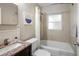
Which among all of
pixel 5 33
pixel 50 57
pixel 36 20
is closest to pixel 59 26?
pixel 36 20

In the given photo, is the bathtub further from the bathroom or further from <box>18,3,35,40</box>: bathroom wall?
<box>18,3,35,40</box>: bathroom wall

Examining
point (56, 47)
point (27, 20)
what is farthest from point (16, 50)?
point (56, 47)

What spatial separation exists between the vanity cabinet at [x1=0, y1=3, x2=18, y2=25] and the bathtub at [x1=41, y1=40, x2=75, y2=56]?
648 mm

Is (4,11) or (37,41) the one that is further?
(37,41)

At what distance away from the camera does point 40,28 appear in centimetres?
170

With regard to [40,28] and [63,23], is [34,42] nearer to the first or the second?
[40,28]

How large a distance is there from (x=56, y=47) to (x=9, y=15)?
3.31ft

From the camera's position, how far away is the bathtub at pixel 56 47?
167 cm

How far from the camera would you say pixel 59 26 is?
5.63 feet

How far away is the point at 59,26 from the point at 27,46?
67 centimetres

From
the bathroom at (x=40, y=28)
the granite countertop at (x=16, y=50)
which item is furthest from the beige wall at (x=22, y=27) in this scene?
the granite countertop at (x=16, y=50)

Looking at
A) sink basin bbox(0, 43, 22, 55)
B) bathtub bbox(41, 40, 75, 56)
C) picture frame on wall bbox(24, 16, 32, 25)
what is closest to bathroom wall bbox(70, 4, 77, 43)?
bathtub bbox(41, 40, 75, 56)

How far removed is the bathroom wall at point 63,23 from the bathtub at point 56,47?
0.26 ft

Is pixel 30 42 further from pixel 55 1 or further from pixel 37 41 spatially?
pixel 55 1
